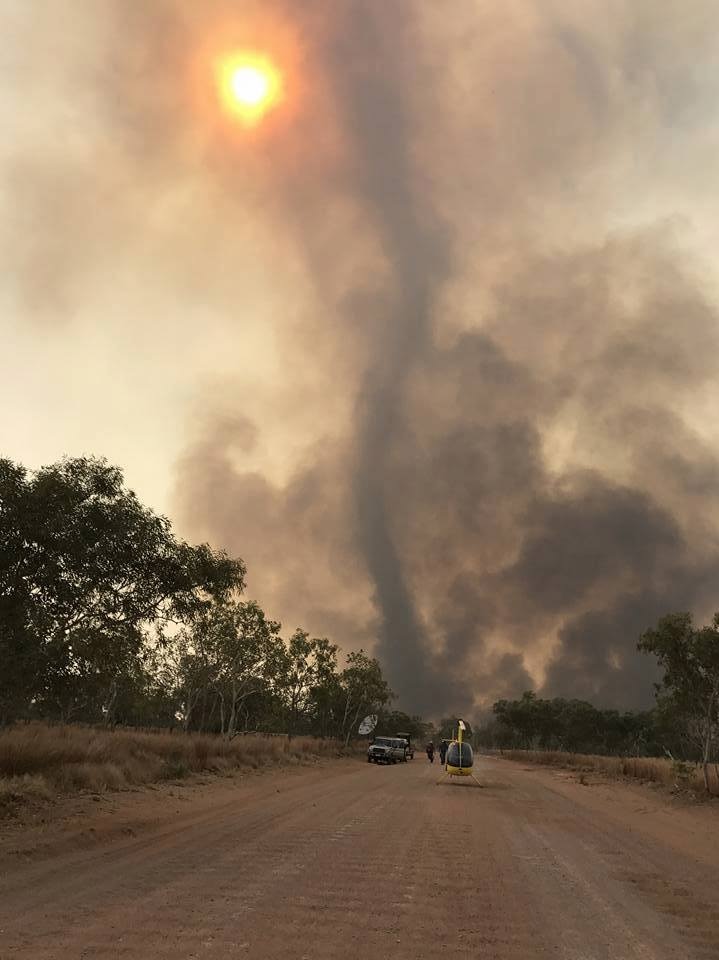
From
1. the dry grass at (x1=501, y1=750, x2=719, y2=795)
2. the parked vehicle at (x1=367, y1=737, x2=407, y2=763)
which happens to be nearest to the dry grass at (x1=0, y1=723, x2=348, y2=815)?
the dry grass at (x1=501, y1=750, x2=719, y2=795)

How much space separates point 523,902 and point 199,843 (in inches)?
249

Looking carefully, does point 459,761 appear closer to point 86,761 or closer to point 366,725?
point 86,761

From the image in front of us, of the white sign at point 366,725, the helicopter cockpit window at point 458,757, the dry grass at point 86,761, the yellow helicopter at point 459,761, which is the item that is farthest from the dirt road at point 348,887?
the white sign at point 366,725

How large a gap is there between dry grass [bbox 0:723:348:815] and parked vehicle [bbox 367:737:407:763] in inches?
1049

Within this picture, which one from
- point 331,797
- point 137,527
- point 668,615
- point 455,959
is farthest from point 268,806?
point 668,615

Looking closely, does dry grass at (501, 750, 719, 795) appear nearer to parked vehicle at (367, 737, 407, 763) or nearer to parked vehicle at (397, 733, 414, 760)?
parked vehicle at (397, 733, 414, 760)

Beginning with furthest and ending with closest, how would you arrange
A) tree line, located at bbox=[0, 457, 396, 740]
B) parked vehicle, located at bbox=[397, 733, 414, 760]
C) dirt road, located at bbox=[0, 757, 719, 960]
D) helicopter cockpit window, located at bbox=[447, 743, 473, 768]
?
1. parked vehicle, located at bbox=[397, 733, 414, 760]
2. helicopter cockpit window, located at bbox=[447, 743, 473, 768]
3. tree line, located at bbox=[0, 457, 396, 740]
4. dirt road, located at bbox=[0, 757, 719, 960]

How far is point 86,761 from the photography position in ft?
65.3

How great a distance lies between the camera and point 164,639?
50.4 feet

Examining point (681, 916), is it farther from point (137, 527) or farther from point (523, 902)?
point (137, 527)

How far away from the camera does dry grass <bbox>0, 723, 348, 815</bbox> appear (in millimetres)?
16062

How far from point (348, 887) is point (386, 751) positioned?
170ft

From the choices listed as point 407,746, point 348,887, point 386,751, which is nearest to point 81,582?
point 348,887

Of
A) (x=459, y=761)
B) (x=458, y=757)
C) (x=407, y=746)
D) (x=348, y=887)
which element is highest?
(x=458, y=757)
